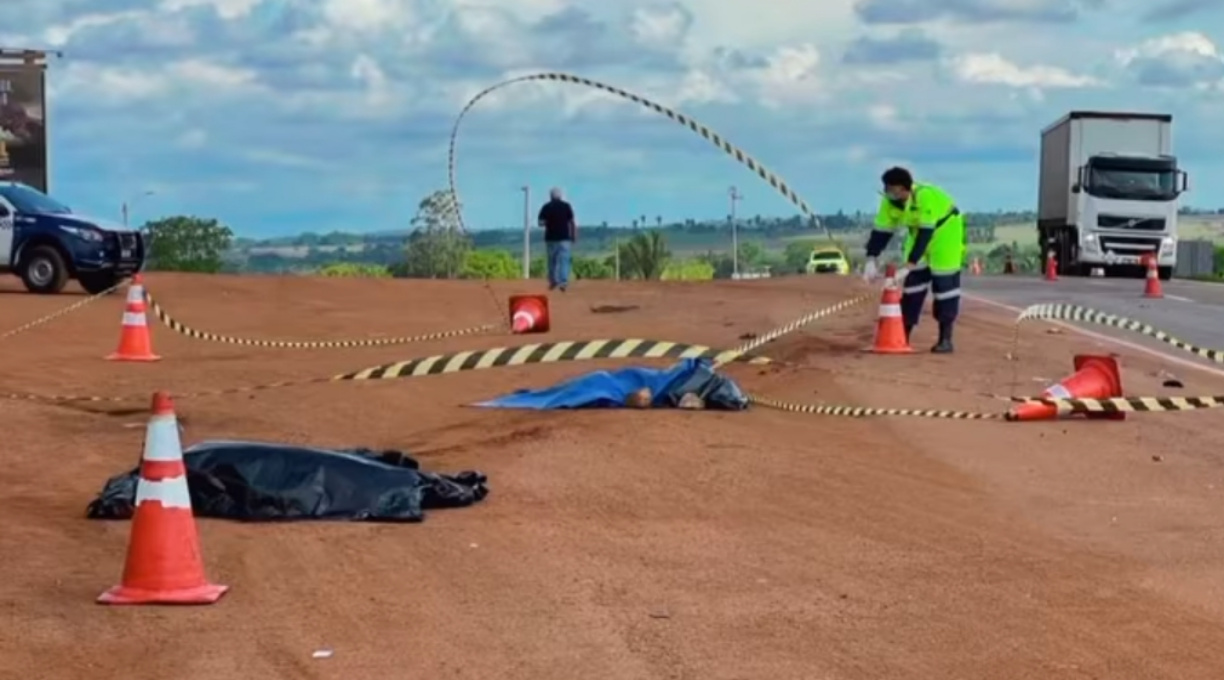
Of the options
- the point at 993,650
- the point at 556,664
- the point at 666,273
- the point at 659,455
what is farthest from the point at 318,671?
the point at 666,273

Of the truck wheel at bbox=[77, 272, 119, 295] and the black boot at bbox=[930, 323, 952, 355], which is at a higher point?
the truck wheel at bbox=[77, 272, 119, 295]

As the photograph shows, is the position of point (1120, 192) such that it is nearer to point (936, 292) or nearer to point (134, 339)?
point (936, 292)

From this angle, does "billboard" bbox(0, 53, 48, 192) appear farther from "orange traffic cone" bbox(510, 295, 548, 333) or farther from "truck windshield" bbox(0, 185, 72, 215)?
"orange traffic cone" bbox(510, 295, 548, 333)

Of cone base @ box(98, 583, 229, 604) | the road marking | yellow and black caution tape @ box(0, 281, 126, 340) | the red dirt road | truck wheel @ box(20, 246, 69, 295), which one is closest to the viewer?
the red dirt road

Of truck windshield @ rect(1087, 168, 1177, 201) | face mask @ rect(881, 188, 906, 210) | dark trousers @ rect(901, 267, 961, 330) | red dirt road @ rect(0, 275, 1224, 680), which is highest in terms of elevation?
truck windshield @ rect(1087, 168, 1177, 201)

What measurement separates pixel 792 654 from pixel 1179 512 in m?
3.78

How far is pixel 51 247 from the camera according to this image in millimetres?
28828

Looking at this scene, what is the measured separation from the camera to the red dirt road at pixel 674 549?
627cm

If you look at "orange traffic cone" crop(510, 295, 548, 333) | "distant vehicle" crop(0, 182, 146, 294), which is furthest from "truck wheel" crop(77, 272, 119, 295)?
"orange traffic cone" crop(510, 295, 548, 333)

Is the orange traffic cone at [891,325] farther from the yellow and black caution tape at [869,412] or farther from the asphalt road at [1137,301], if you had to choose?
the yellow and black caution tape at [869,412]

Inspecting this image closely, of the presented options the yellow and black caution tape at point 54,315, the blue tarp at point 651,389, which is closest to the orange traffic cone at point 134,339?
the yellow and black caution tape at point 54,315

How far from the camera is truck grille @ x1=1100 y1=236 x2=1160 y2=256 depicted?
44.1 metres

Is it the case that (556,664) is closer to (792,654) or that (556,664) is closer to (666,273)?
(792,654)

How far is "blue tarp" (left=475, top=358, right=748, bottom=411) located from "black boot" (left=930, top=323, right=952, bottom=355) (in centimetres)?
481
